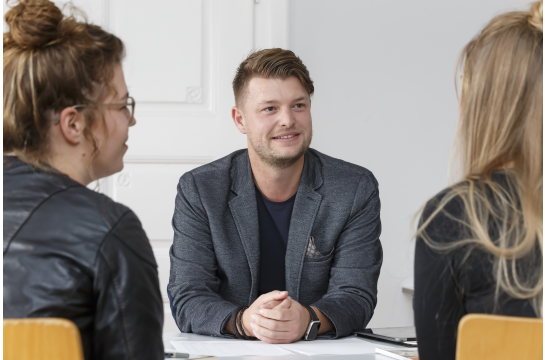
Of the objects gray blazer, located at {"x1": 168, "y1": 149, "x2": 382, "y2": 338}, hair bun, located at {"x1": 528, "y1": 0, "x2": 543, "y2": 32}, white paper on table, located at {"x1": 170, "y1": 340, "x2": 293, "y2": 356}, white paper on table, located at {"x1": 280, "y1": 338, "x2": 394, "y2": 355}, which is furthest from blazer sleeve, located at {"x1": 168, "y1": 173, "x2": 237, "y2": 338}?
hair bun, located at {"x1": 528, "y1": 0, "x2": 543, "y2": 32}

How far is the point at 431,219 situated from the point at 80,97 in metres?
Result: 0.60

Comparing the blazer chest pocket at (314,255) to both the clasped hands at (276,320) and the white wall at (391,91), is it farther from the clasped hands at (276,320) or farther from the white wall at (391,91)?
the white wall at (391,91)

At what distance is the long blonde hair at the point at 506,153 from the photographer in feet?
2.68

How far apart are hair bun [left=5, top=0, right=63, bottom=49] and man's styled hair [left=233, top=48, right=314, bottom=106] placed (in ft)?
3.45

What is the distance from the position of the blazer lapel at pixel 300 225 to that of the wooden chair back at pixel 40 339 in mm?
1134

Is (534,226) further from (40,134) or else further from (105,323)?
(40,134)

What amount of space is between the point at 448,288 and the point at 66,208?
0.59 meters

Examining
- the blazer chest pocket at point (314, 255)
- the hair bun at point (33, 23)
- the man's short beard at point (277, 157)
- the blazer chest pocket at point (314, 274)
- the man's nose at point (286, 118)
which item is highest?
the hair bun at point (33, 23)

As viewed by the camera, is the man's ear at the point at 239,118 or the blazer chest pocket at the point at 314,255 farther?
the man's ear at the point at 239,118

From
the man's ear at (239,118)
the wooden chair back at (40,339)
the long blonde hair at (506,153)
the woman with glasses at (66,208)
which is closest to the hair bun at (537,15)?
the long blonde hair at (506,153)

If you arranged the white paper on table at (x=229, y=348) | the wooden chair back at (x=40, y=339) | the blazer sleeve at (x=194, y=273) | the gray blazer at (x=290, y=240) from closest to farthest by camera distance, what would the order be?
1. the wooden chair back at (x=40, y=339)
2. the white paper on table at (x=229, y=348)
3. the blazer sleeve at (x=194, y=273)
4. the gray blazer at (x=290, y=240)

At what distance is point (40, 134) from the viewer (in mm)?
908

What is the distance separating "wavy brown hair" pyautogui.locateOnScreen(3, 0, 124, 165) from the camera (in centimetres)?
87

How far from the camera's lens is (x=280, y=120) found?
6.28 ft
